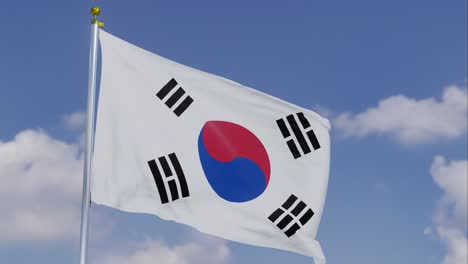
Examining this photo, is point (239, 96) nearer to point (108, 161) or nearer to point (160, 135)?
point (160, 135)

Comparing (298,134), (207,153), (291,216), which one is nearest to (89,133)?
(207,153)

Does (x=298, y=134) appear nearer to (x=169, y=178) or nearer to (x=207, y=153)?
(x=207, y=153)

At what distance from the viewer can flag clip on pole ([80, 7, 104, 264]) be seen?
14852 mm

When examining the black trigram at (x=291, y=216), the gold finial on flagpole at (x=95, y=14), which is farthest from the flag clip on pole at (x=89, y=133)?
the black trigram at (x=291, y=216)

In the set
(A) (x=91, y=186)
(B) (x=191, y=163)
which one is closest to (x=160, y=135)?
(B) (x=191, y=163)

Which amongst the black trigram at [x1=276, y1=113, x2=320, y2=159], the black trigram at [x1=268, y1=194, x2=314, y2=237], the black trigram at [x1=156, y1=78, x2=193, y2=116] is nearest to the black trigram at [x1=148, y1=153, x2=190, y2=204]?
the black trigram at [x1=156, y1=78, x2=193, y2=116]

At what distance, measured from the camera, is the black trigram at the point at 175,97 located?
1725 cm

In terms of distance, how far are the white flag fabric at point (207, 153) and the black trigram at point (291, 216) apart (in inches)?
1.0

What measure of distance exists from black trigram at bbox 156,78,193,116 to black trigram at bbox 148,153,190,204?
46.4 inches

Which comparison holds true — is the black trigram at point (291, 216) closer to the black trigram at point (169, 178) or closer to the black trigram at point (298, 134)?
the black trigram at point (298, 134)

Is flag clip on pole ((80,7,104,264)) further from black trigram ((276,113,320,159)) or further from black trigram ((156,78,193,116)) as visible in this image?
black trigram ((276,113,320,159))

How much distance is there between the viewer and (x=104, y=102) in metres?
16.4

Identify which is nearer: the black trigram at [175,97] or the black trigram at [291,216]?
the black trigram at [175,97]

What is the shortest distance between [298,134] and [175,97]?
11.2 feet
